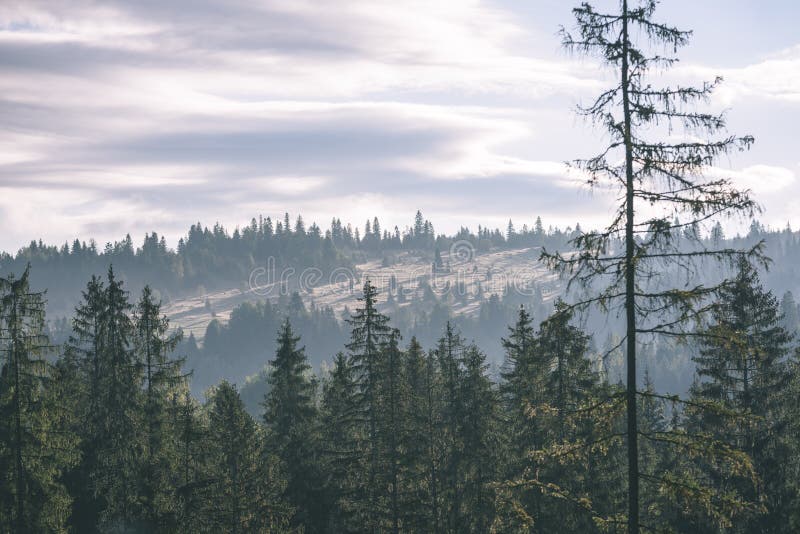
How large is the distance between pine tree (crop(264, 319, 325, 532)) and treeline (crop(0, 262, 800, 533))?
71 millimetres

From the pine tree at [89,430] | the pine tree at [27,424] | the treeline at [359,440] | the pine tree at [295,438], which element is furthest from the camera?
the pine tree at [295,438]

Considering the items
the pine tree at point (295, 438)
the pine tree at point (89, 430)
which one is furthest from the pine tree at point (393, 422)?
the pine tree at point (89, 430)

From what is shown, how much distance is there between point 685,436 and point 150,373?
25.3 m

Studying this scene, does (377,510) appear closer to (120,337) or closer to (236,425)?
(236,425)

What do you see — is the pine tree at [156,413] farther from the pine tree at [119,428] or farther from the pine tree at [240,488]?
the pine tree at [240,488]

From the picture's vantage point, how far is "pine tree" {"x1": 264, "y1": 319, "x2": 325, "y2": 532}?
34938mm

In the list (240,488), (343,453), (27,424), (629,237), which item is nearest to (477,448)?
(343,453)

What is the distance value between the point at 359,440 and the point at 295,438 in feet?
15.5

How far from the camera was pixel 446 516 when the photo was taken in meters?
35.2

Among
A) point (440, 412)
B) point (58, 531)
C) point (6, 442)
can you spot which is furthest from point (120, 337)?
point (440, 412)

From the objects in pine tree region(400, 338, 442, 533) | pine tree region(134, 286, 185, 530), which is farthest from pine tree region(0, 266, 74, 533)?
pine tree region(400, 338, 442, 533)

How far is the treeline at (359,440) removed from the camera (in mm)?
26125

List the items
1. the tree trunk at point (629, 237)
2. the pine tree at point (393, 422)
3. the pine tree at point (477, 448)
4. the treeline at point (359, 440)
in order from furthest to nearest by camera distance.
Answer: the pine tree at point (477, 448) < the pine tree at point (393, 422) < the treeline at point (359, 440) < the tree trunk at point (629, 237)

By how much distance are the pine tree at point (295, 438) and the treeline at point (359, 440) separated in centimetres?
7
